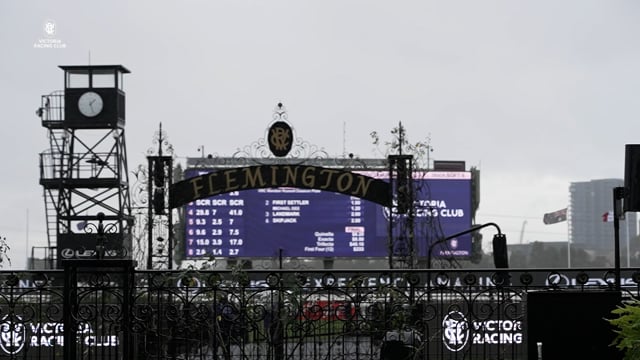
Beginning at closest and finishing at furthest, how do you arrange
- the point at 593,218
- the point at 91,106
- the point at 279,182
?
the point at 279,182, the point at 91,106, the point at 593,218

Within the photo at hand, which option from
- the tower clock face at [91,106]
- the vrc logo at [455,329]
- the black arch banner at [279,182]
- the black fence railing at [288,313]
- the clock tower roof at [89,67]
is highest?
the clock tower roof at [89,67]

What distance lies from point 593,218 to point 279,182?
51900mm

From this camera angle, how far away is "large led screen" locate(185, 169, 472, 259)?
41250 millimetres

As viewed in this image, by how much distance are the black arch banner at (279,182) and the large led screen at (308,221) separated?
595 inches

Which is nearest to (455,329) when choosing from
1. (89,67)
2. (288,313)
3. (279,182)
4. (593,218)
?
(288,313)

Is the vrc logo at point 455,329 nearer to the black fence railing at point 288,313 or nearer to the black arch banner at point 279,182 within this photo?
the black fence railing at point 288,313

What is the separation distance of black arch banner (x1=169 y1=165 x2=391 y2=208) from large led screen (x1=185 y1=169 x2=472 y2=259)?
49.6 feet

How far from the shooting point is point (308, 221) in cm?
4178

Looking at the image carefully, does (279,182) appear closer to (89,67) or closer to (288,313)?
(288,313)

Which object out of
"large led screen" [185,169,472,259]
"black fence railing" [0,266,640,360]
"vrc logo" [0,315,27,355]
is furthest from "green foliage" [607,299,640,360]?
"large led screen" [185,169,472,259]

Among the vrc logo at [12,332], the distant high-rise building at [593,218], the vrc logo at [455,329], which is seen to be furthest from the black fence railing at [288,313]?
the distant high-rise building at [593,218]

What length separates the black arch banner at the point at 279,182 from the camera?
2533 cm

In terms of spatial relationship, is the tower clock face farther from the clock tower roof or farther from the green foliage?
the green foliage

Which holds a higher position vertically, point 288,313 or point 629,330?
point 629,330
